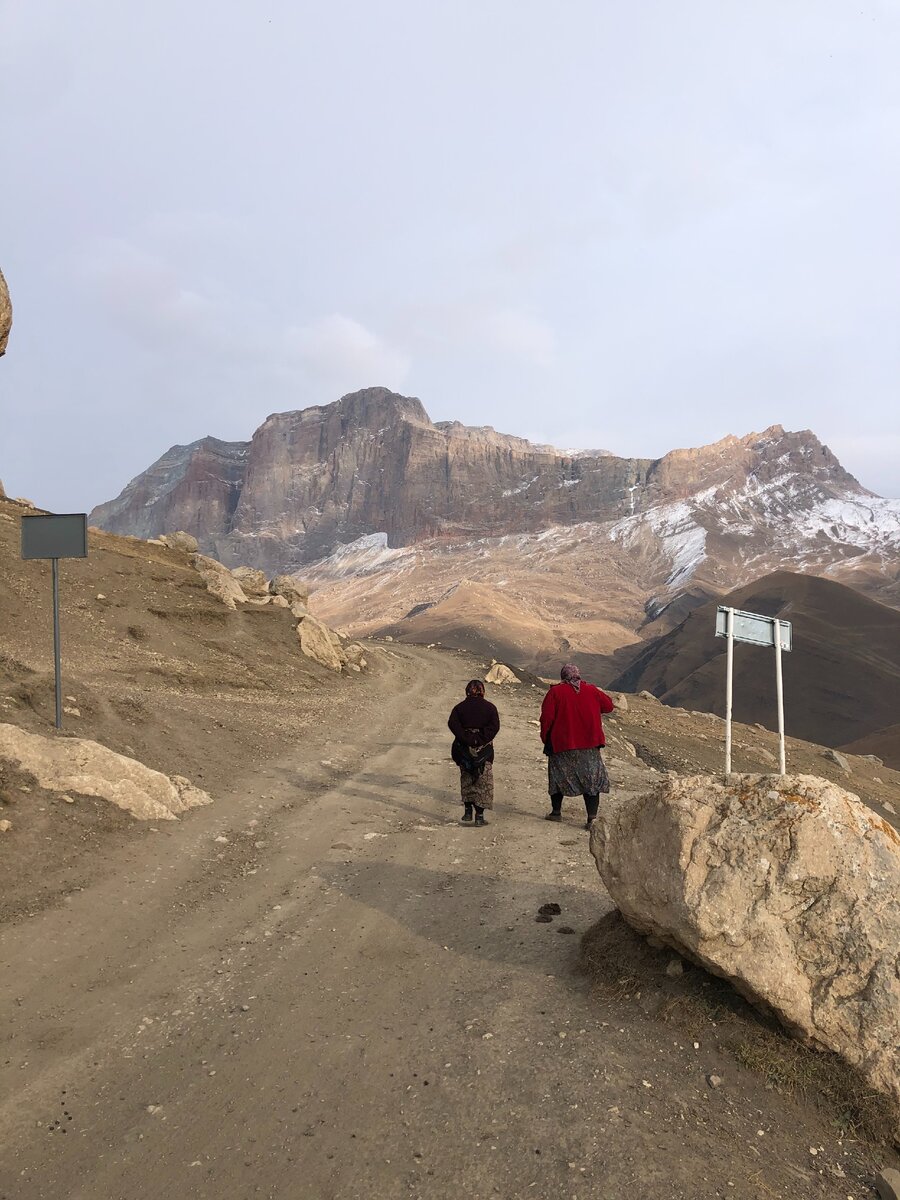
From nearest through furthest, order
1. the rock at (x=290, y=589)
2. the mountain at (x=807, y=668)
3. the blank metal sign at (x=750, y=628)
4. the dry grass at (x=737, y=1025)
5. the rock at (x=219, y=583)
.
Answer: the dry grass at (x=737, y=1025)
the blank metal sign at (x=750, y=628)
the rock at (x=219, y=583)
the rock at (x=290, y=589)
the mountain at (x=807, y=668)

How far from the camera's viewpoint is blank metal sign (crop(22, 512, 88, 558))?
1123cm

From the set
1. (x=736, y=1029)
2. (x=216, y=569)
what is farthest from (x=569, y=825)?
(x=216, y=569)

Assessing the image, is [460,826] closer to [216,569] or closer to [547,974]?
[547,974]

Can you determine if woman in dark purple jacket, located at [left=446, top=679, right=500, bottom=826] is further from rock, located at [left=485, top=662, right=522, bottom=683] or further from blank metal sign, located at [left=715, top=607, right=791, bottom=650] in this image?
rock, located at [left=485, top=662, right=522, bottom=683]

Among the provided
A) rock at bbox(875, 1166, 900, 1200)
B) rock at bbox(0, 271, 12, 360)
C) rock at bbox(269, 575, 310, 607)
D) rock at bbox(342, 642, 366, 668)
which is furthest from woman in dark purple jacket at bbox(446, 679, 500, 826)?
rock at bbox(269, 575, 310, 607)

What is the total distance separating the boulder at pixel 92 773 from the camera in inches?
335

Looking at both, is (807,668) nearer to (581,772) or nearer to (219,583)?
Result: (219,583)

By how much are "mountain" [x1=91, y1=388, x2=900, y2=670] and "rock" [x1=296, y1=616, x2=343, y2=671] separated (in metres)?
63.2

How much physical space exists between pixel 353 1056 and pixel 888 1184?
2762 mm

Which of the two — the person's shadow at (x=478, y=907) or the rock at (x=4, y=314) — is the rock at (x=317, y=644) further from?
the person's shadow at (x=478, y=907)

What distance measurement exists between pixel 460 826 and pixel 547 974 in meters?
4.53

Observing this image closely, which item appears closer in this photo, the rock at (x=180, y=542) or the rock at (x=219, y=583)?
the rock at (x=219, y=583)

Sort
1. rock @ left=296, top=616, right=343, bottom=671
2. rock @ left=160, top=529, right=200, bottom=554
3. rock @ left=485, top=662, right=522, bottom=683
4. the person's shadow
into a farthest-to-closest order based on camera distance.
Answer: rock @ left=160, top=529, right=200, bottom=554 → rock @ left=485, top=662, right=522, bottom=683 → rock @ left=296, top=616, right=343, bottom=671 → the person's shadow

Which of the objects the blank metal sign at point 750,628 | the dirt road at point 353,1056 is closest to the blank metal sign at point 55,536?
the dirt road at point 353,1056
